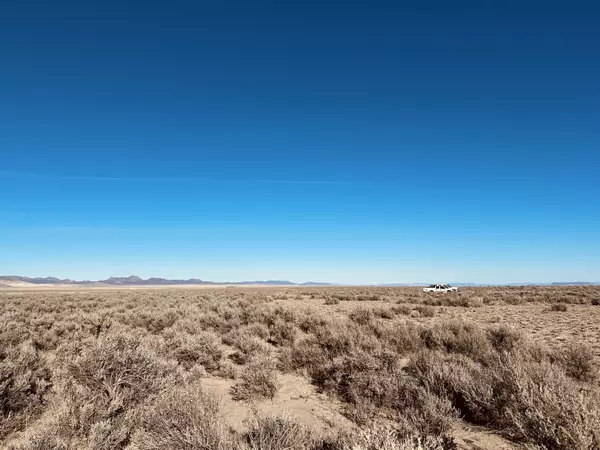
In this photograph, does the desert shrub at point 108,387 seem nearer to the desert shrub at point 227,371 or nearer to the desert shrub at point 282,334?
the desert shrub at point 227,371

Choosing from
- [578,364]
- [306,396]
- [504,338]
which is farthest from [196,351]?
[578,364]

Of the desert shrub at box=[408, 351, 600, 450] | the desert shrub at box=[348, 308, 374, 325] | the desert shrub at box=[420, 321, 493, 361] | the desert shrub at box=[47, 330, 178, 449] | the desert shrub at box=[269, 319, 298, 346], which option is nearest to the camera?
the desert shrub at box=[408, 351, 600, 450]

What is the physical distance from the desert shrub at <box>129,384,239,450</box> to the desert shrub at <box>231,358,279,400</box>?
200cm

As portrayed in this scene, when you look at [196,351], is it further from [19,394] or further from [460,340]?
[460,340]

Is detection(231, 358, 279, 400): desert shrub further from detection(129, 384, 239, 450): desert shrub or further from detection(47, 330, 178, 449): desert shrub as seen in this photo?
detection(129, 384, 239, 450): desert shrub

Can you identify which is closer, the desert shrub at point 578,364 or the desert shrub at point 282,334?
the desert shrub at point 578,364

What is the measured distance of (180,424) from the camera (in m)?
4.20

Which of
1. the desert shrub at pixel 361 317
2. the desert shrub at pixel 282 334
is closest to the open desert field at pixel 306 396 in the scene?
the desert shrub at pixel 282 334

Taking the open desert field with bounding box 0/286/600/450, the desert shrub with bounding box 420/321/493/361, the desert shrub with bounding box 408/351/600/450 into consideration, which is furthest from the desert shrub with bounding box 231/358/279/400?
the desert shrub with bounding box 420/321/493/361

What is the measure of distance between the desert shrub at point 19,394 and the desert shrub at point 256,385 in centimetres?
335

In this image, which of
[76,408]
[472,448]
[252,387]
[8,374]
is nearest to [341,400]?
[252,387]

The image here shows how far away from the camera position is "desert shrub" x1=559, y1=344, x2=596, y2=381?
7234 mm

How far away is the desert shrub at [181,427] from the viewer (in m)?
3.86

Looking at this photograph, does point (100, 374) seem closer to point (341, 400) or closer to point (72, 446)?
point (72, 446)
